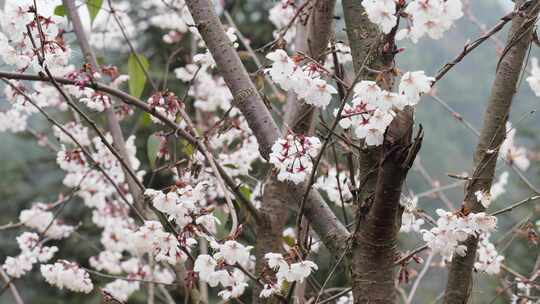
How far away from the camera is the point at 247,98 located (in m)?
1.50

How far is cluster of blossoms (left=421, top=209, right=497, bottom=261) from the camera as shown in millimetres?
1380

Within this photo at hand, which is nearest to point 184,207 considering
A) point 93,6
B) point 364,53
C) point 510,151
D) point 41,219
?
point 364,53

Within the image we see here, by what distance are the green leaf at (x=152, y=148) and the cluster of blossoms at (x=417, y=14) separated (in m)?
1.00

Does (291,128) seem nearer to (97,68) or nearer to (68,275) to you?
(97,68)

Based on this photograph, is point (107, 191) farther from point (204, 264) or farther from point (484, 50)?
point (484, 50)

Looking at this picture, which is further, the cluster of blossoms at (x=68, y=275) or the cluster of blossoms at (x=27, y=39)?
the cluster of blossoms at (x=68, y=275)

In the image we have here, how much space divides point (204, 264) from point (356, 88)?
551 mm

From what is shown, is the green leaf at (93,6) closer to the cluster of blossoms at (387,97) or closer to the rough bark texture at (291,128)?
the rough bark texture at (291,128)

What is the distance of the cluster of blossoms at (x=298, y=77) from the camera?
1.27 meters

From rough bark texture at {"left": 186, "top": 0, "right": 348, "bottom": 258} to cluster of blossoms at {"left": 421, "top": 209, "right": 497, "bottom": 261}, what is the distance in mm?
209

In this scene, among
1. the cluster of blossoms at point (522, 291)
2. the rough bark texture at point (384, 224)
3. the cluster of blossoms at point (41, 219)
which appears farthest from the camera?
the cluster of blossoms at point (41, 219)

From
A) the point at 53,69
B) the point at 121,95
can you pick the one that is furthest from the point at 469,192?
the point at 53,69

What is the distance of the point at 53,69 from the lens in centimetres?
158

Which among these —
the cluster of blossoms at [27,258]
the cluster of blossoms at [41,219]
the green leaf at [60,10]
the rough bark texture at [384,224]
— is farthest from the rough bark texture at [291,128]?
the cluster of blossoms at [41,219]
